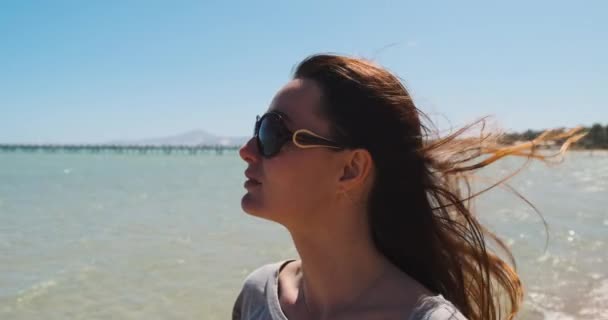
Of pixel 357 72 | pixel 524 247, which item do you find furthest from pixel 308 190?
pixel 524 247

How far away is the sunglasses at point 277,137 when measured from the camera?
1872 millimetres

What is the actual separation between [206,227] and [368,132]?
47.9 feet

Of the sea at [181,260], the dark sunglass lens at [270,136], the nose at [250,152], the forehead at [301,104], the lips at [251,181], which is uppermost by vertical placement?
the forehead at [301,104]

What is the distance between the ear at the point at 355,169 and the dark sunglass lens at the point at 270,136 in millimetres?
230

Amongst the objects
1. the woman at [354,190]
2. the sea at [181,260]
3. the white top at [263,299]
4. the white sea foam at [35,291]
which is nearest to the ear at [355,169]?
the woman at [354,190]

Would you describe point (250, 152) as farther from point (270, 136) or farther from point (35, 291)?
point (35, 291)

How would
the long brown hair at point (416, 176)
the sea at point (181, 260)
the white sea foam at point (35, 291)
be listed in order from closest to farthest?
the long brown hair at point (416, 176) < the sea at point (181, 260) < the white sea foam at point (35, 291)

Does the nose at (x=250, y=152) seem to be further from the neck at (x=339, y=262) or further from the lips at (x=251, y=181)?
the neck at (x=339, y=262)

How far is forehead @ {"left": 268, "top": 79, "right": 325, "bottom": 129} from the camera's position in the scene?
6.22 feet

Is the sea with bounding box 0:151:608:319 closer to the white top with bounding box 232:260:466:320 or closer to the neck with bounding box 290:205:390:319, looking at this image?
the neck with bounding box 290:205:390:319

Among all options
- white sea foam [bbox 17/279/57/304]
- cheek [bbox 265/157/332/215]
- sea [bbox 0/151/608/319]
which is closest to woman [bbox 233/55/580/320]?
cheek [bbox 265/157/332/215]

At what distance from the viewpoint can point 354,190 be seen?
1.93 metres

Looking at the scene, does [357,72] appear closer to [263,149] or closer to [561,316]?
[263,149]

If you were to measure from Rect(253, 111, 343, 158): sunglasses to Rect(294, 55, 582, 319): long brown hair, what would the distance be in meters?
0.07
